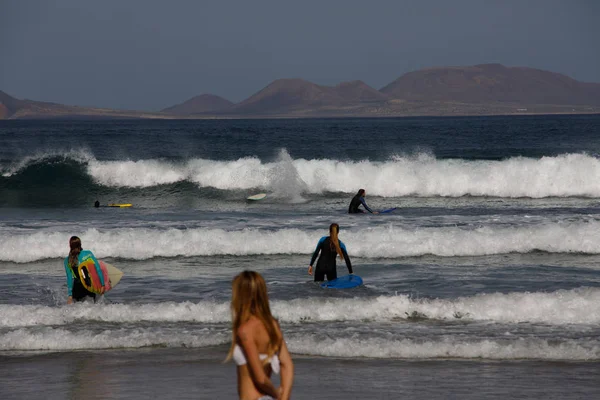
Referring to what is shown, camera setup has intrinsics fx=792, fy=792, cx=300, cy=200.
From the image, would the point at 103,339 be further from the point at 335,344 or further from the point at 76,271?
the point at 335,344

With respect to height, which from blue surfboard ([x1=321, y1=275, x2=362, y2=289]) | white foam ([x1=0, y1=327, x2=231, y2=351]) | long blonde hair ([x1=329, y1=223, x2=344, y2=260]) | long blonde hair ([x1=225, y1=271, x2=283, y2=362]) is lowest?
white foam ([x1=0, y1=327, x2=231, y2=351])

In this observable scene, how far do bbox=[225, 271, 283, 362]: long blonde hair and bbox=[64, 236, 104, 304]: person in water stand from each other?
6470 mm

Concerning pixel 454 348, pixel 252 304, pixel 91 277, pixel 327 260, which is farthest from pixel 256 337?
pixel 327 260

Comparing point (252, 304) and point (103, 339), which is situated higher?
point (252, 304)

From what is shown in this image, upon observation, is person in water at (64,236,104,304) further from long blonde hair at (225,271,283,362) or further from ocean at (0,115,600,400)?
long blonde hair at (225,271,283,362)

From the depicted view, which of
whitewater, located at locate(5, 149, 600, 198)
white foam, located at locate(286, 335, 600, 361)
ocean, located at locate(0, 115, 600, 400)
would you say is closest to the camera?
ocean, located at locate(0, 115, 600, 400)

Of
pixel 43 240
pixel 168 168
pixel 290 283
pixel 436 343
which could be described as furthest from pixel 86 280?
pixel 168 168

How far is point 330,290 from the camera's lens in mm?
11867

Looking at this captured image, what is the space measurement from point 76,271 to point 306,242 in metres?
6.66

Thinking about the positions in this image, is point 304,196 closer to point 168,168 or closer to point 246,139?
point 168,168

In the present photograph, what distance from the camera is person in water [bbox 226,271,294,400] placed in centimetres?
456

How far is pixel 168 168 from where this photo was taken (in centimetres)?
3203

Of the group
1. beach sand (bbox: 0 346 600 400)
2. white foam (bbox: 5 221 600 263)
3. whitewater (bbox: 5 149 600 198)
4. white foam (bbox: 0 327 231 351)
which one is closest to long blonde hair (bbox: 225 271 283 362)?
beach sand (bbox: 0 346 600 400)

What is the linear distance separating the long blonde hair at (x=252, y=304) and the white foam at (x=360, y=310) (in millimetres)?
5896
